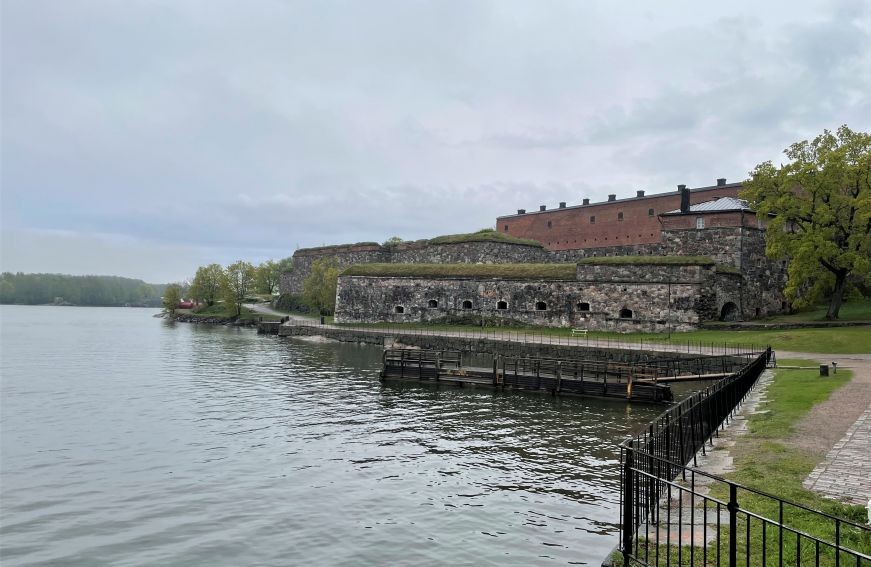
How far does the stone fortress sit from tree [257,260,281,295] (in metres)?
40.1

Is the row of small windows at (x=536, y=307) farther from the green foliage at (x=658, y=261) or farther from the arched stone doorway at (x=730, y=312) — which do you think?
the arched stone doorway at (x=730, y=312)

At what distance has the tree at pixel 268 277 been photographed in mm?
94125

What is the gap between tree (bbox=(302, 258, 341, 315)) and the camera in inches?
2357

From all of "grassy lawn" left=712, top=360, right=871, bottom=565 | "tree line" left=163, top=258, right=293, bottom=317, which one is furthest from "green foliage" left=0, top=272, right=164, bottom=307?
"grassy lawn" left=712, top=360, right=871, bottom=565

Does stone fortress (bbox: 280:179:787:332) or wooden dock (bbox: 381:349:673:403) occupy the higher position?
stone fortress (bbox: 280:179:787:332)

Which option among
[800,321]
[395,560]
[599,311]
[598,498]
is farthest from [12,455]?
[800,321]

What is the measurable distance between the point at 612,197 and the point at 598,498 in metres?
51.0

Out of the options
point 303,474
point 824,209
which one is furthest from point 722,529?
point 824,209

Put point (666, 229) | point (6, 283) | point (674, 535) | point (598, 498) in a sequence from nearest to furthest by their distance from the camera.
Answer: point (674, 535) < point (598, 498) < point (666, 229) < point (6, 283)

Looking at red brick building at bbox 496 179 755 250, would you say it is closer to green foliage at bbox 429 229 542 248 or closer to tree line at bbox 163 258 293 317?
green foliage at bbox 429 229 542 248

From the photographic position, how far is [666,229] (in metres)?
42.7

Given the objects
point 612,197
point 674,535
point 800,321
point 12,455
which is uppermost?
point 612,197

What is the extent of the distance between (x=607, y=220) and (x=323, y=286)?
92.7 feet

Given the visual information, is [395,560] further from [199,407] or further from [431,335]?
[431,335]
